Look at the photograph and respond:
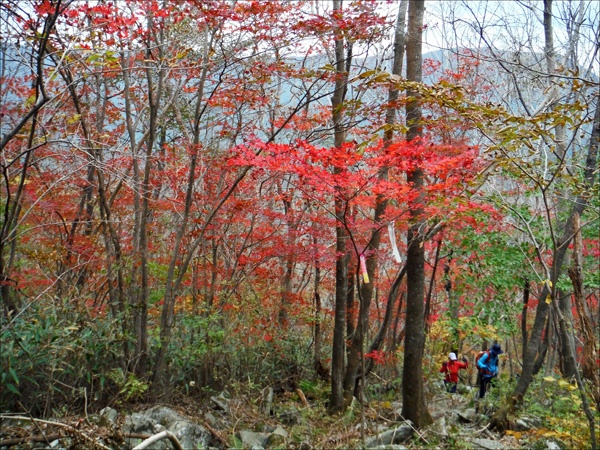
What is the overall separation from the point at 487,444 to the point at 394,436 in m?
1.20

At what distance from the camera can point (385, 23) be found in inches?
301

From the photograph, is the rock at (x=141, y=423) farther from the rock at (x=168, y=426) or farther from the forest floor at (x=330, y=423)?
the forest floor at (x=330, y=423)

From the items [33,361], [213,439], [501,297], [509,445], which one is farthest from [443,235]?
[33,361]

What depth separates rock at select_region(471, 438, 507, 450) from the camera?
6.48 m

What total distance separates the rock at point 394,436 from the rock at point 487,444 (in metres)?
0.85

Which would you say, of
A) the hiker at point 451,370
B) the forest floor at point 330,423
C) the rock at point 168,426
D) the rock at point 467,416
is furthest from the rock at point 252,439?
the hiker at point 451,370

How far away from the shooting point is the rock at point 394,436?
667cm

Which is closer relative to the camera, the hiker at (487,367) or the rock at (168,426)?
the rock at (168,426)

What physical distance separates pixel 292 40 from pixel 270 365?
6.16 m

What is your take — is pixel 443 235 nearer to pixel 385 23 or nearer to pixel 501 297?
pixel 501 297

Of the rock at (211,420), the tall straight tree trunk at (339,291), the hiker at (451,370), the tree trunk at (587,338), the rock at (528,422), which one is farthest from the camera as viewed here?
the hiker at (451,370)

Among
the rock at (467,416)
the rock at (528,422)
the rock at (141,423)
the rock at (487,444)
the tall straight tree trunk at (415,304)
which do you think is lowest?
the rock at (467,416)

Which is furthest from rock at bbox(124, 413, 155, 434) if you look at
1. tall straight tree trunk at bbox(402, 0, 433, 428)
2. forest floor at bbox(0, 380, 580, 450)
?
tall straight tree trunk at bbox(402, 0, 433, 428)

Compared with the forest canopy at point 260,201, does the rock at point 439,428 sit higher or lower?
lower
